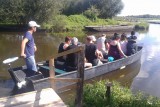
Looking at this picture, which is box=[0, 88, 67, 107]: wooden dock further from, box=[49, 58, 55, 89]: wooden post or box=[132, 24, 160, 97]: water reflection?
box=[132, 24, 160, 97]: water reflection

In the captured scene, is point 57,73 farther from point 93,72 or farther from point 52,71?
point 52,71

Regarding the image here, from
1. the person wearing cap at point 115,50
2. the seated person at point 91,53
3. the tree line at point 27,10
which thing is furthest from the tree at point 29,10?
the seated person at point 91,53

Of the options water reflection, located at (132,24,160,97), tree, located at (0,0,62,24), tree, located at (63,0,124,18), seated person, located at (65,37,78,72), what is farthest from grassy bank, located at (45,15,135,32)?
seated person, located at (65,37,78,72)

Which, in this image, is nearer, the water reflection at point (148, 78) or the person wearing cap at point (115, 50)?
the water reflection at point (148, 78)

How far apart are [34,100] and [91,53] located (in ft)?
15.2

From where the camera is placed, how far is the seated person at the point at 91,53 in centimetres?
980

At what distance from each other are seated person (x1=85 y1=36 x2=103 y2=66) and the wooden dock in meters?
3.92

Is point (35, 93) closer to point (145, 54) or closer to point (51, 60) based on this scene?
point (51, 60)

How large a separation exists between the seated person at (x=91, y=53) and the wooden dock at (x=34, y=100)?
12.9ft

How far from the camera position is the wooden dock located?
18.2ft

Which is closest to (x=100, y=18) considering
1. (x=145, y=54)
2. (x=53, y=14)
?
(x=53, y=14)

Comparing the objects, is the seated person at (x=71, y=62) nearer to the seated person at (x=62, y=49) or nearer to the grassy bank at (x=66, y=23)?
the seated person at (x=62, y=49)

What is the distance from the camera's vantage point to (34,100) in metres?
5.77

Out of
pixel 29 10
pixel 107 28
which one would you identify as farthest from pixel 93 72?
pixel 107 28
